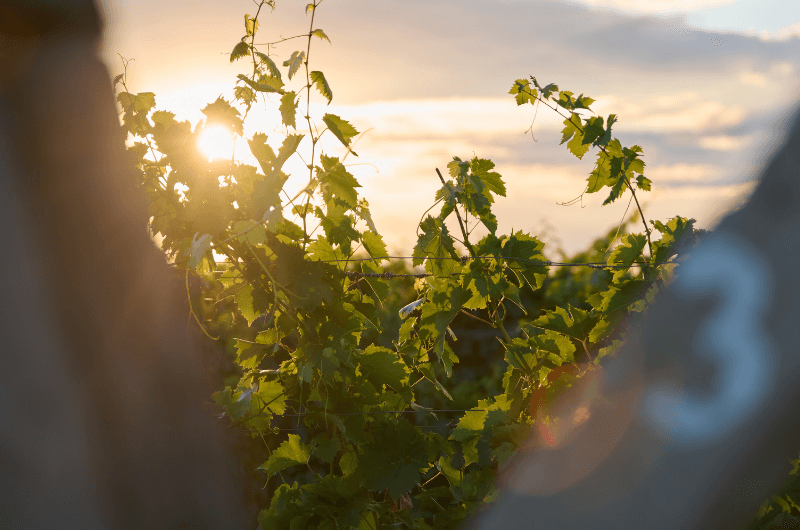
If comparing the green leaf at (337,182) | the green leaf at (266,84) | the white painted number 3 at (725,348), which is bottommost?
the white painted number 3 at (725,348)

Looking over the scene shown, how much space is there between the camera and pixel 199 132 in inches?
80.6

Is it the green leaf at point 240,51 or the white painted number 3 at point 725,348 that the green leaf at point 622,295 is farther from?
the green leaf at point 240,51

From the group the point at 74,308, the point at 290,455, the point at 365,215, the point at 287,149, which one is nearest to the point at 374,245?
the point at 365,215

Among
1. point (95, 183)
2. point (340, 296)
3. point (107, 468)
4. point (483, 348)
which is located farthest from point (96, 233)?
point (483, 348)

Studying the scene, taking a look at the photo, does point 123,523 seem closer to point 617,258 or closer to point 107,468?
point 107,468

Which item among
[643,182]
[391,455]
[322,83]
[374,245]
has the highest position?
[322,83]

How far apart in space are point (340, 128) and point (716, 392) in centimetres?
164

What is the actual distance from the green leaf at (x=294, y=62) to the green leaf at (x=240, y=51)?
0.55 ft

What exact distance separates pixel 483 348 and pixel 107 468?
4335mm

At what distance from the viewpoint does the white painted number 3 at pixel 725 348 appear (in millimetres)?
766

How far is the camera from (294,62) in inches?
79.4

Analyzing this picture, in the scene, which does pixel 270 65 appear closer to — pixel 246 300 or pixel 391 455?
pixel 246 300

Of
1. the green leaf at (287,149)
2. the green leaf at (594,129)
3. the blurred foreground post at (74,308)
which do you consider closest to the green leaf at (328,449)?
the blurred foreground post at (74,308)

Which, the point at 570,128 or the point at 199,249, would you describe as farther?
the point at 570,128
